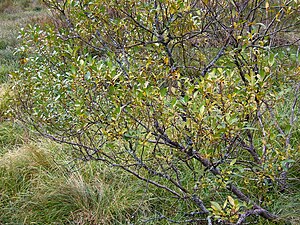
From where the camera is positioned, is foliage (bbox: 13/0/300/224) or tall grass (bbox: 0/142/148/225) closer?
foliage (bbox: 13/0/300/224)

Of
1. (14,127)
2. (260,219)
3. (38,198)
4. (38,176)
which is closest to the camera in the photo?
(260,219)

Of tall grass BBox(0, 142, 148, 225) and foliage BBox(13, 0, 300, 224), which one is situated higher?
foliage BBox(13, 0, 300, 224)

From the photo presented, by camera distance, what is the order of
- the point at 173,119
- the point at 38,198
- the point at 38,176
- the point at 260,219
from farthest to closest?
the point at 38,176 → the point at 38,198 → the point at 260,219 → the point at 173,119

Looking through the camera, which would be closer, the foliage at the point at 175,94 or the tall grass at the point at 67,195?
the foliage at the point at 175,94

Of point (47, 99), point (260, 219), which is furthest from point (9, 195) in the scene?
point (260, 219)

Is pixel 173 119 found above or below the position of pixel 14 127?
above

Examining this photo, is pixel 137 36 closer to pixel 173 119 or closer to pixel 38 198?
pixel 173 119

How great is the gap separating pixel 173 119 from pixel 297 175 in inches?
51.6

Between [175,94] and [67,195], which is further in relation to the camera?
[67,195]

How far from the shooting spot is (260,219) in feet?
7.04

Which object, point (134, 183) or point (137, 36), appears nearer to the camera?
point (137, 36)

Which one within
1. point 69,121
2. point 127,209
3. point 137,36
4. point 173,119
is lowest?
point 127,209

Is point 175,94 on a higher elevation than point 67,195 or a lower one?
higher

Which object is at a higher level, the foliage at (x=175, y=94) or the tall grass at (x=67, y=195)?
the foliage at (x=175, y=94)
